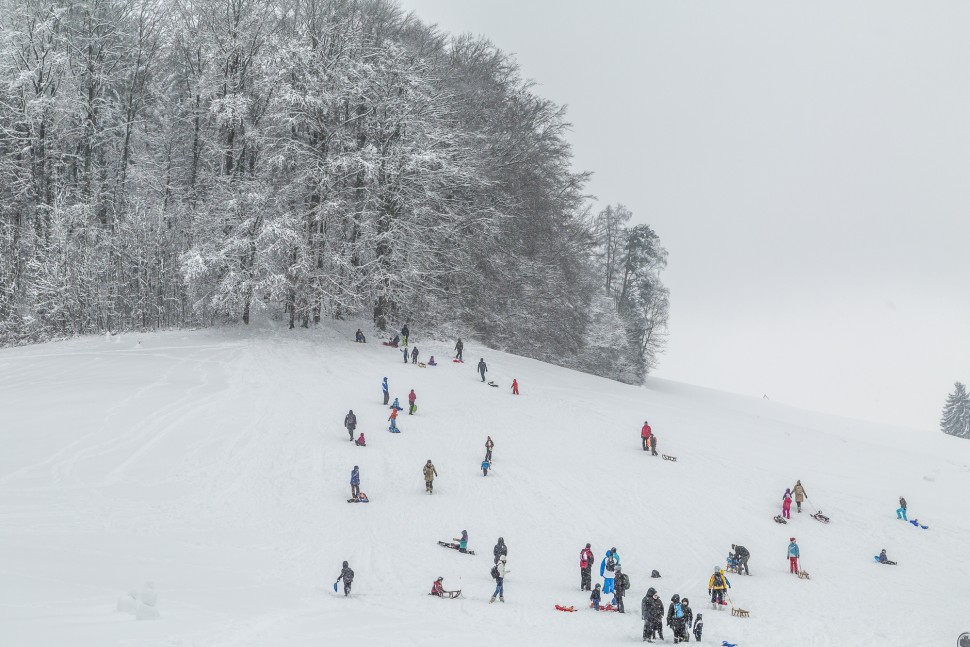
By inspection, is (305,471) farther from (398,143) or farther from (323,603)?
(398,143)

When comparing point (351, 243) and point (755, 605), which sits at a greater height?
point (351, 243)

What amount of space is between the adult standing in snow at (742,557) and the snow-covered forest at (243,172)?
22088 millimetres

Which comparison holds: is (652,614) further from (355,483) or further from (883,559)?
(883,559)

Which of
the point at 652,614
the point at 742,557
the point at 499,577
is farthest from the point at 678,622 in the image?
the point at 742,557

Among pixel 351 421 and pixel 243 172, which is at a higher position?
pixel 243 172

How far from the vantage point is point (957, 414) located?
6216 cm

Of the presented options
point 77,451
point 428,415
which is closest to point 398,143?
point 428,415

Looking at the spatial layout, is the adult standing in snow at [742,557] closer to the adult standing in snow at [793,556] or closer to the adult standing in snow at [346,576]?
the adult standing in snow at [793,556]

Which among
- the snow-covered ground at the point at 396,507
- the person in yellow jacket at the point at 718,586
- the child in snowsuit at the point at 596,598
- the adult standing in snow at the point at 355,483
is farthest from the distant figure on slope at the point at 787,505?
the adult standing in snow at the point at 355,483

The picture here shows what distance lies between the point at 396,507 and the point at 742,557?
10.0 metres

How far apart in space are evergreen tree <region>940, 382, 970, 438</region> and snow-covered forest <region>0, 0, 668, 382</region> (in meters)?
50.6

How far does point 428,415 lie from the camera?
26.5 m

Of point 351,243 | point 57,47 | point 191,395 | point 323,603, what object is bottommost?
point 323,603

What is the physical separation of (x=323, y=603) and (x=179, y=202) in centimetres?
3023
